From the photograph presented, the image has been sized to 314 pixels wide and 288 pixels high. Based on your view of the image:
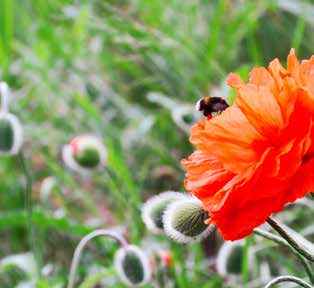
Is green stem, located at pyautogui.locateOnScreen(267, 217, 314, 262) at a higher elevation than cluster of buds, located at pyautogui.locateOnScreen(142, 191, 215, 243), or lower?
lower

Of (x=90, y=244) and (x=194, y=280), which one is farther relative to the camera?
(x=90, y=244)

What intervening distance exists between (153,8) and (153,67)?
0.28 meters

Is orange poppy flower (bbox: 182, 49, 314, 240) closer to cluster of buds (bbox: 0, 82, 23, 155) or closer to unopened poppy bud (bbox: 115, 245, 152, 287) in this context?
unopened poppy bud (bbox: 115, 245, 152, 287)

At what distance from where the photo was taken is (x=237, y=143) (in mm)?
811

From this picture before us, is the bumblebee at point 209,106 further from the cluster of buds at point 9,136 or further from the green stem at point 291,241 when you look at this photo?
the cluster of buds at point 9,136

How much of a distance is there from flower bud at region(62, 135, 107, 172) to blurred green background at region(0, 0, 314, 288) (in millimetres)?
325

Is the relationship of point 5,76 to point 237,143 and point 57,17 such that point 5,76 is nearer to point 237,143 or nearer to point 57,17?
point 57,17

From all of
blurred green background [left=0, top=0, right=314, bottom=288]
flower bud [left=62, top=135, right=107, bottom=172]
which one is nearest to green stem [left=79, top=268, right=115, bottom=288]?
flower bud [left=62, top=135, right=107, bottom=172]

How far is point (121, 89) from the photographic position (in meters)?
2.93

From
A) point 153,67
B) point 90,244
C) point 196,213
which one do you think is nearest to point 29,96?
point 153,67

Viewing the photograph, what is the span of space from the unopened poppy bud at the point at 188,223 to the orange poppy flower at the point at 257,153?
0.18 metres

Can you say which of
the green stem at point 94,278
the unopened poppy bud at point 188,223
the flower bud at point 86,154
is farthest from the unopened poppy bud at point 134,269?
the unopened poppy bud at point 188,223

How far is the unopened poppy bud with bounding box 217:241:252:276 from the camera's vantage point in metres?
1.46

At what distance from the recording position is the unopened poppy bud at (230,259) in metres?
1.46
